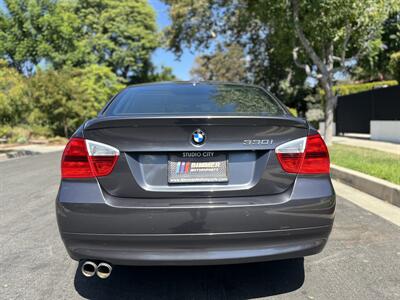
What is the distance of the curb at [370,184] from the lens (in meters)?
5.99

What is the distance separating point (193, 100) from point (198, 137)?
103 cm

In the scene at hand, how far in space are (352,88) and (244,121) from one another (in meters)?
25.5

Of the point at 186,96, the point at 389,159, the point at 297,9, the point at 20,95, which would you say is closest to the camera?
the point at 186,96

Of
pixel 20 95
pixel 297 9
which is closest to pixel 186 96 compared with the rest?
pixel 297 9

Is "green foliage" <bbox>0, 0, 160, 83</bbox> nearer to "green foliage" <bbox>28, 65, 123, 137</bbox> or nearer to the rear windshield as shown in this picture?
"green foliage" <bbox>28, 65, 123, 137</bbox>

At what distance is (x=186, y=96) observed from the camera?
382 cm

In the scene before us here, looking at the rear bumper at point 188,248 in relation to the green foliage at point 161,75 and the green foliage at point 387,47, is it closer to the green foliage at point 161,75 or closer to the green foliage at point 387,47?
the green foliage at point 387,47

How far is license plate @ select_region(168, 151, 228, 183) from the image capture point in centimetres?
275

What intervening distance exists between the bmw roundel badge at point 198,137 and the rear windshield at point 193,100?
0.49 meters

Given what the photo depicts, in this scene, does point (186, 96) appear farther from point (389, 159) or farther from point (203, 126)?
point (389, 159)

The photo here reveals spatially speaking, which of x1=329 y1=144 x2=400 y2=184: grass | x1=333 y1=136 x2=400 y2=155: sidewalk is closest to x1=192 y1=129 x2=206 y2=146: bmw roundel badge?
x1=329 y1=144 x2=400 y2=184: grass

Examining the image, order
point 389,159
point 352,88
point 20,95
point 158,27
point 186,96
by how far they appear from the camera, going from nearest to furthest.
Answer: point 186,96 < point 389,159 < point 20,95 < point 352,88 < point 158,27

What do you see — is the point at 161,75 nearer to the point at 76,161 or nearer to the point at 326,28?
the point at 326,28

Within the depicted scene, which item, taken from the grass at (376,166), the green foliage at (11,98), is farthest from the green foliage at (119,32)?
the grass at (376,166)
